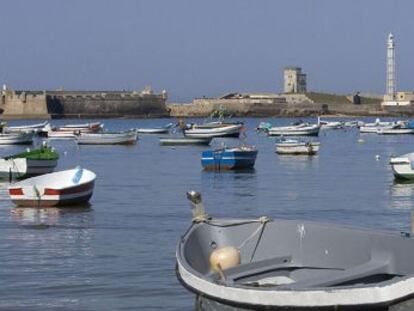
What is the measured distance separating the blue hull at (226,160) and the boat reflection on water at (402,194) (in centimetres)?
873

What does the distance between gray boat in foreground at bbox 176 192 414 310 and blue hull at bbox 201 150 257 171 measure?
92.6 feet

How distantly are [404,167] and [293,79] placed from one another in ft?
502

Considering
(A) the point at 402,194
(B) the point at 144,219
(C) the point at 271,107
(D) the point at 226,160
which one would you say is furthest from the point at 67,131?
(C) the point at 271,107

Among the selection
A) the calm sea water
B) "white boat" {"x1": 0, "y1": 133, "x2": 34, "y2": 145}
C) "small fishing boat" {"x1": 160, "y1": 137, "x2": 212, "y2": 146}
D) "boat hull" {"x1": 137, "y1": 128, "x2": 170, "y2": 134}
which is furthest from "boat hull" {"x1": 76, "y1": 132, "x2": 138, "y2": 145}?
the calm sea water

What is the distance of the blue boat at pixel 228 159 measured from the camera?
3888 centimetres

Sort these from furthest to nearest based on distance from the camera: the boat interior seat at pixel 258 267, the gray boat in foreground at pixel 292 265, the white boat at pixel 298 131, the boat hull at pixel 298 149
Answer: the white boat at pixel 298 131, the boat hull at pixel 298 149, the boat interior seat at pixel 258 267, the gray boat in foreground at pixel 292 265

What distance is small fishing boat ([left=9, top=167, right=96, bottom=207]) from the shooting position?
22.8 meters

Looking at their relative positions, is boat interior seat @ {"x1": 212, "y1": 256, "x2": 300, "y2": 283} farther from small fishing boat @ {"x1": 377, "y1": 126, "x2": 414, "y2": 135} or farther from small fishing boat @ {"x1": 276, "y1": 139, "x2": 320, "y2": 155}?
small fishing boat @ {"x1": 377, "y1": 126, "x2": 414, "y2": 135}

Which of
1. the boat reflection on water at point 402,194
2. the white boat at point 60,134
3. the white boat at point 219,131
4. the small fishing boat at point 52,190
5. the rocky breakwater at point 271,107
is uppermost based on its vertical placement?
the small fishing boat at point 52,190

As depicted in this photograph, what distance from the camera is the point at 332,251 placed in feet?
33.3

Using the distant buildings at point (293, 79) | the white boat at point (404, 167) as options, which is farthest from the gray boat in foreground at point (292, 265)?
the distant buildings at point (293, 79)

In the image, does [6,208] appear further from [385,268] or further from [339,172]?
[339,172]

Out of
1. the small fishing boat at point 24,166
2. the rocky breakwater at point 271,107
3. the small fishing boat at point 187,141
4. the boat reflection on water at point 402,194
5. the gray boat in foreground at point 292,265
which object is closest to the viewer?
the gray boat in foreground at point 292,265

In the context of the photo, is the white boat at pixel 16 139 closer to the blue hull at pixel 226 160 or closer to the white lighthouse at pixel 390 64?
the blue hull at pixel 226 160
